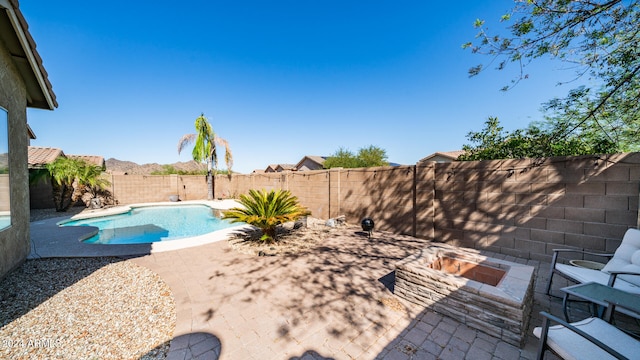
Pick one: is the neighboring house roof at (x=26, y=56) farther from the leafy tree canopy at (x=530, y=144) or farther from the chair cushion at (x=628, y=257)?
the leafy tree canopy at (x=530, y=144)

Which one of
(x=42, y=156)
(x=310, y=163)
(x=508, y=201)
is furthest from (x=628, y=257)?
(x=310, y=163)

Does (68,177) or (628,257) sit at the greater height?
(68,177)

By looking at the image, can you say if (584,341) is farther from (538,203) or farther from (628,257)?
(538,203)

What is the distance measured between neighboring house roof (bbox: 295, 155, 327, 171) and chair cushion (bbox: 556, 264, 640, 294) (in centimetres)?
2682

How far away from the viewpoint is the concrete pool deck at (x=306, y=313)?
6.84ft

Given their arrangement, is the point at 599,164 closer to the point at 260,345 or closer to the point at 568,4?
the point at 568,4

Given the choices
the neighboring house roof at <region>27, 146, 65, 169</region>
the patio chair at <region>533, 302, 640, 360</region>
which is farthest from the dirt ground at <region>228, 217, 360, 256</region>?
the neighboring house roof at <region>27, 146, 65, 169</region>

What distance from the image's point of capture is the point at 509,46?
380cm

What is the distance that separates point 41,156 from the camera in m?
12.6

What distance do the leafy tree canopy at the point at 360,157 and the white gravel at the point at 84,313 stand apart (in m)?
21.0

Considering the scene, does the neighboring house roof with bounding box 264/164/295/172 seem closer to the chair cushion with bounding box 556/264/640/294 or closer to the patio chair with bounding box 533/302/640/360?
the chair cushion with bounding box 556/264/640/294

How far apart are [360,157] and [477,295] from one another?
22.9 meters

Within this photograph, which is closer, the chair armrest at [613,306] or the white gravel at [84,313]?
the chair armrest at [613,306]

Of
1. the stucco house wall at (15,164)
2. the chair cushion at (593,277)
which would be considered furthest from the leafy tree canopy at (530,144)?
the stucco house wall at (15,164)
